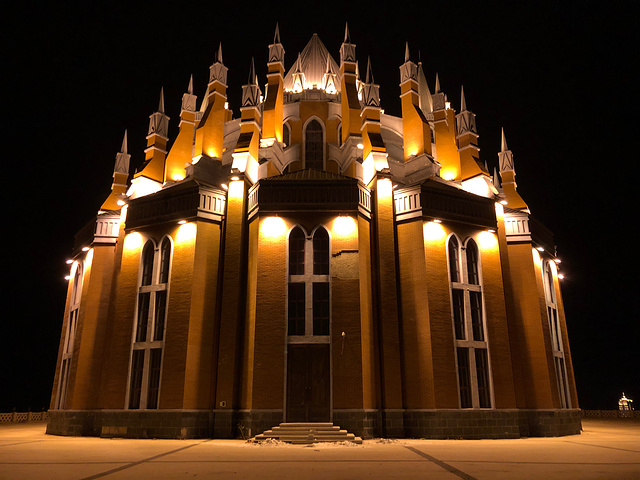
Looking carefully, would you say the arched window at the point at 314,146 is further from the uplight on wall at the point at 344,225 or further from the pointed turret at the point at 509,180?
the pointed turret at the point at 509,180

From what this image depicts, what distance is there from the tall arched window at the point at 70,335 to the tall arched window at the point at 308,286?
1205 centimetres

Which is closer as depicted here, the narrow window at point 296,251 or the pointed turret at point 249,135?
the narrow window at point 296,251

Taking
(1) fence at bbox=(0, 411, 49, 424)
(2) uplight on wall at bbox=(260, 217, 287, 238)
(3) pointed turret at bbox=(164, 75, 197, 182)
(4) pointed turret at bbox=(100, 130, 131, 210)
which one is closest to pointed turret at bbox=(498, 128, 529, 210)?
(2) uplight on wall at bbox=(260, 217, 287, 238)

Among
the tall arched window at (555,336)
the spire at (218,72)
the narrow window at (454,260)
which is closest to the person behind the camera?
the narrow window at (454,260)

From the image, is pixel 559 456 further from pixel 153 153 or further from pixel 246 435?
pixel 153 153

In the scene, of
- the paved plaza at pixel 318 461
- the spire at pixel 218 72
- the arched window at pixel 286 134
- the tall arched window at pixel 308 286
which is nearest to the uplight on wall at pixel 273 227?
the tall arched window at pixel 308 286

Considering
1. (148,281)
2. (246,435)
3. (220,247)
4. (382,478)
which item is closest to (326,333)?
(246,435)

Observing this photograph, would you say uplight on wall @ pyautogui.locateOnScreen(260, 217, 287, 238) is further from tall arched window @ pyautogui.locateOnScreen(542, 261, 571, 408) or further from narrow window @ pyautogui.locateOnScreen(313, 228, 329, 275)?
tall arched window @ pyautogui.locateOnScreen(542, 261, 571, 408)

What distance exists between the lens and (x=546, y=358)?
2252 centimetres

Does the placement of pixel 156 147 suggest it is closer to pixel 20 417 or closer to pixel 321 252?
pixel 321 252

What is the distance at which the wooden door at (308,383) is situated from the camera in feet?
62.0

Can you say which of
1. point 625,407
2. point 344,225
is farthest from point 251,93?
point 625,407

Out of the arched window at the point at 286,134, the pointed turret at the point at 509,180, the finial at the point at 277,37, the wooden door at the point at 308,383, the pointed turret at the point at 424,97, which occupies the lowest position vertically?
the wooden door at the point at 308,383

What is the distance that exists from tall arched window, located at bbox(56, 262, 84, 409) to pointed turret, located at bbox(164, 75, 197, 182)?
7.17 metres
